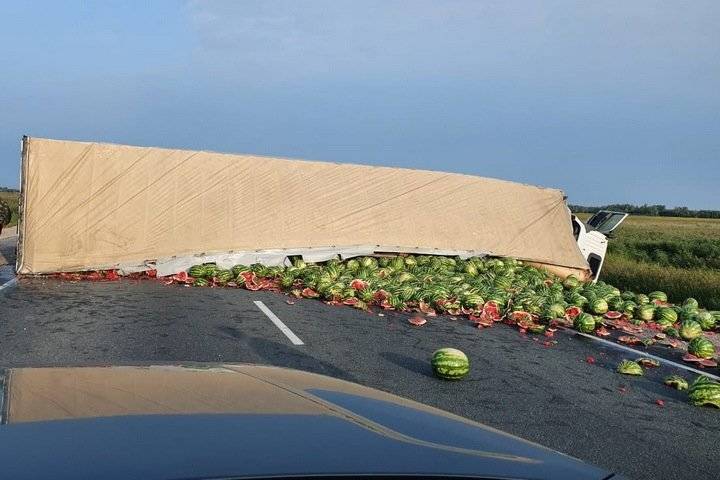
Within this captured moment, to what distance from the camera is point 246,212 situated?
2044cm

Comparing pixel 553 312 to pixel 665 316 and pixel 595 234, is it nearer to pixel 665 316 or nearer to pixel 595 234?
pixel 665 316

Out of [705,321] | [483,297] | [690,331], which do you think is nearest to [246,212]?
[483,297]

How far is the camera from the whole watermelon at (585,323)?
1345 cm

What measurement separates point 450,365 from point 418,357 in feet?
4.70

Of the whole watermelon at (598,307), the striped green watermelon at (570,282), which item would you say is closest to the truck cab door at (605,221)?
the striped green watermelon at (570,282)

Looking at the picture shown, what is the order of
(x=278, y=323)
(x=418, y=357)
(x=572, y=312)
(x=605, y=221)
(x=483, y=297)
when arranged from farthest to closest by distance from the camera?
(x=605, y=221) → (x=483, y=297) → (x=572, y=312) → (x=278, y=323) → (x=418, y=357)

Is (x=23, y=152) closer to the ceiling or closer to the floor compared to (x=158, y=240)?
closer to the ceiling

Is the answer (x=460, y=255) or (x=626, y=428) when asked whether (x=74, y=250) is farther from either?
(x=626, y=428)

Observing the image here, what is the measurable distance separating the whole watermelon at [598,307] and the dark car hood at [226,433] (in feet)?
40.6

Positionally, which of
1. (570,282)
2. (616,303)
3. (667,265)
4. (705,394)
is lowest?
(705,394)

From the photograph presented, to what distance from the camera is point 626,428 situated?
7.48m

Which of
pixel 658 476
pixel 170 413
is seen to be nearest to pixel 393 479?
pixel 170 413

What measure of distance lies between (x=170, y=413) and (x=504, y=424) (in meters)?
5.36

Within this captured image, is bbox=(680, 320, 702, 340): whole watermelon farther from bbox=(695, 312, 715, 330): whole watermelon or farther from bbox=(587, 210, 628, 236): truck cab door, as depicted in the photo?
bbox=(587, 210, 628, 236): truck cab door
